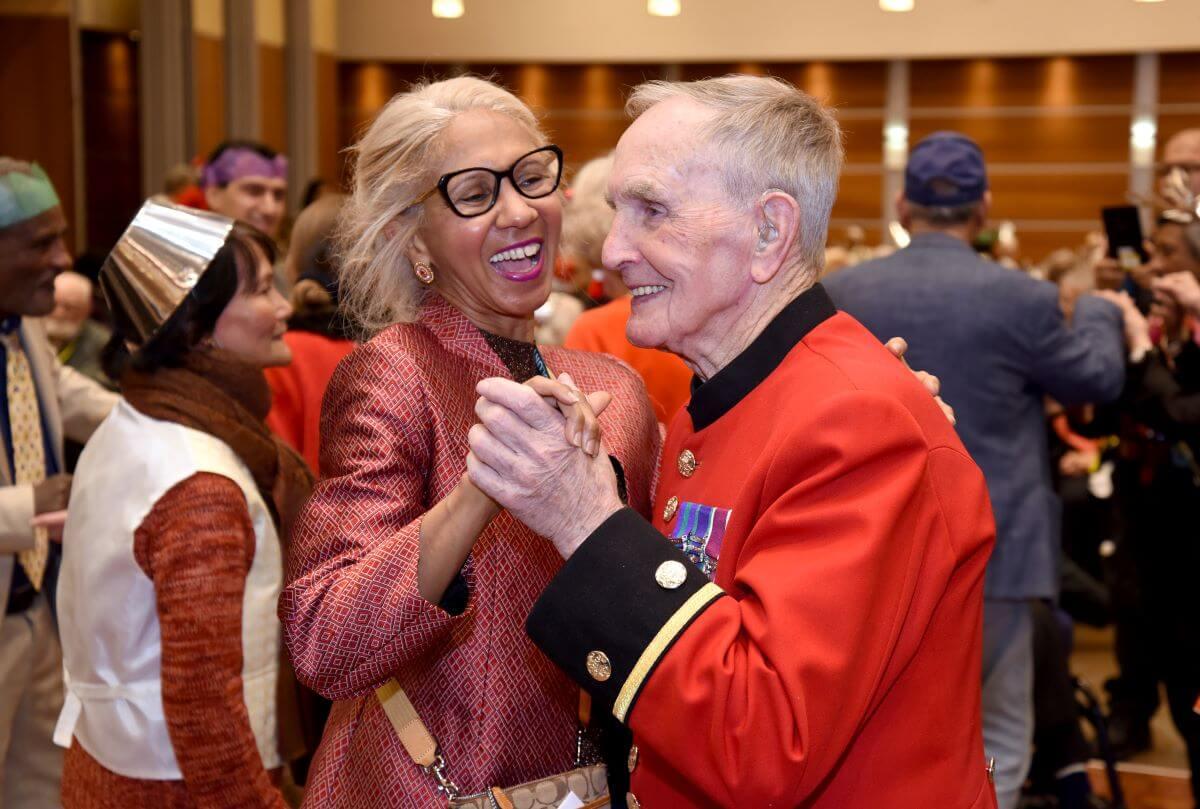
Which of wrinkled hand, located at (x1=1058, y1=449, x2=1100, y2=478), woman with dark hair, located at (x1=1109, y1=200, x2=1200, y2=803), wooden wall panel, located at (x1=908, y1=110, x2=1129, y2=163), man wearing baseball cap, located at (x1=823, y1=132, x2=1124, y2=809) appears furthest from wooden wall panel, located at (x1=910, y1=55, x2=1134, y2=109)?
man wearing baseball cap, located at (x1=823, y1=132, x2=1124, y2=809)

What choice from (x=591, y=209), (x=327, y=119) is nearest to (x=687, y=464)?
(x=591, y=209)

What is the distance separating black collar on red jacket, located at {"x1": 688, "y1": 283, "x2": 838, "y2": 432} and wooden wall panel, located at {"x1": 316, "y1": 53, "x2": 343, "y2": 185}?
23.1 feet

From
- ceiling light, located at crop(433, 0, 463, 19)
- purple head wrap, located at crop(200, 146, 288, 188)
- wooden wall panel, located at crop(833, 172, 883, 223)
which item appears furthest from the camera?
wooden wall panel, located at crop(833, 172, 883, 223)

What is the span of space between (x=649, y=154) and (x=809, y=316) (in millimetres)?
238

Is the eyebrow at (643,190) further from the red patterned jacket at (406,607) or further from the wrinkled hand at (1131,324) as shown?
the wrinkled hand at (1131,324)

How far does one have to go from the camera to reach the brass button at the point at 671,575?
3.75ft

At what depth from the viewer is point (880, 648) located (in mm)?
1115

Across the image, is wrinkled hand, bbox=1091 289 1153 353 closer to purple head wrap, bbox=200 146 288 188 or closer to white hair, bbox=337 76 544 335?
white hair, bbox=337 76 544 335

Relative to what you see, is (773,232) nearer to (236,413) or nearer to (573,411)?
(573,411)

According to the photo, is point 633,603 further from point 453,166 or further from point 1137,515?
point 1137,515

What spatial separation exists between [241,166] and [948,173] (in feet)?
8.70

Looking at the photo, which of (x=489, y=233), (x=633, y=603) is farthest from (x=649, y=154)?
(x=633, y=603)

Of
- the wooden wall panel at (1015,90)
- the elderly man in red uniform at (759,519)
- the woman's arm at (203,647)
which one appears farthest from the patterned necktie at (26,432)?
the wooden wall panel at (1015,90)

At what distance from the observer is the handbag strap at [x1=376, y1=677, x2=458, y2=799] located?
1.44 meters
